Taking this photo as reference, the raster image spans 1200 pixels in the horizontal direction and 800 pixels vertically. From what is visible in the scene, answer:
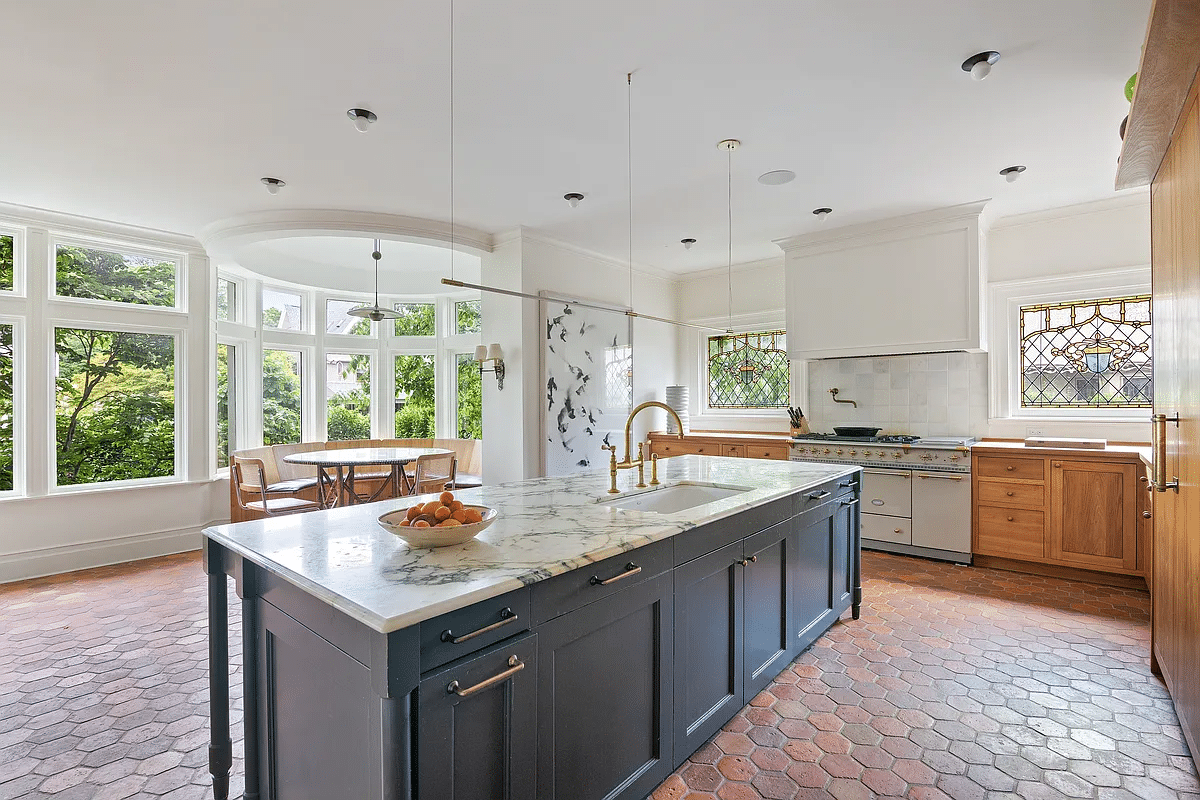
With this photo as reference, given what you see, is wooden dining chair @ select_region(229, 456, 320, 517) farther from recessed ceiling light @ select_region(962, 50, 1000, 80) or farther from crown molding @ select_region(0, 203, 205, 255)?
recessed ceiling light @ select_region(962, 50, 1000, 80)

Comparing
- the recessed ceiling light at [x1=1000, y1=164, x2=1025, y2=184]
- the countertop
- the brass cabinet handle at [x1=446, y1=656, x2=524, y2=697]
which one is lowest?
the brass cabinet handle at [x1=446, y1=656, x2=524, y2=697]

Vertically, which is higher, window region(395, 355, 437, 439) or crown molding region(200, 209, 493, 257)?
crown molding region(200, 209, 493, 257)

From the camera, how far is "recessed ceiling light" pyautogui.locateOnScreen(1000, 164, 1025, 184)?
3743 mm

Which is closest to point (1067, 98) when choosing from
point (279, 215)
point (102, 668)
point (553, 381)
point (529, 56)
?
point (529, 56)

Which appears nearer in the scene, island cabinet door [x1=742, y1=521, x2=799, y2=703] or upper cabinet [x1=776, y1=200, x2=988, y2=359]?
island cabinet door [x1=742, y1=521, x2=799, y2=703]

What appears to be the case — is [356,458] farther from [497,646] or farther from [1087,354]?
[1087,354]

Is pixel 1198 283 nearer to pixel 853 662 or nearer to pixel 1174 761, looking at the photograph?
pixel 1174 761

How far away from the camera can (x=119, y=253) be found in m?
4.88

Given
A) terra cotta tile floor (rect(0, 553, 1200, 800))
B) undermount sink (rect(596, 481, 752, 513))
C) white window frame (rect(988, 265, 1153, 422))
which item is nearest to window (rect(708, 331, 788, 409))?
white window frame (rect(988, 265, 1153, 422))

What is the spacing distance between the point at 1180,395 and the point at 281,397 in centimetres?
684

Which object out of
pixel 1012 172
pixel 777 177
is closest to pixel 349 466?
pixel 777 177

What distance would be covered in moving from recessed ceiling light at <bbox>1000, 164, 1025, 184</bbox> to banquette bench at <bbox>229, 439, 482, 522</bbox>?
4.95 m

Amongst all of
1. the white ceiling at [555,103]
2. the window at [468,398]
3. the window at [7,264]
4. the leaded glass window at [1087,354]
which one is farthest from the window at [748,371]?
the window at [7,264]

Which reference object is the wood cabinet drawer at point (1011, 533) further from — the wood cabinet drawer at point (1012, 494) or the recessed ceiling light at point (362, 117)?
the recessed ceiling light at point (362, 117)
